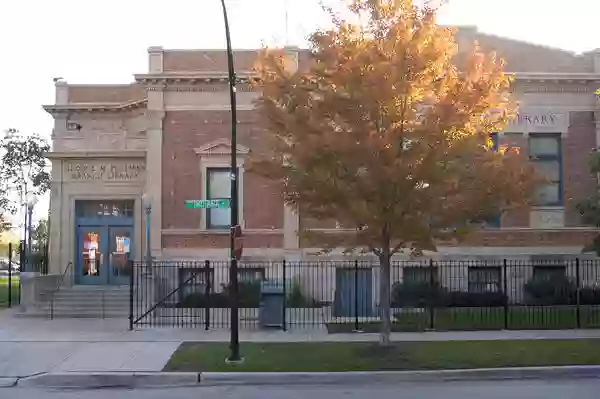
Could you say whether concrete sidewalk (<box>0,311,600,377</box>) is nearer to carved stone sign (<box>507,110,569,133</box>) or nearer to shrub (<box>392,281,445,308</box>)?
shrub (<box>392,281,445,308</box>)

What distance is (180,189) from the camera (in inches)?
977

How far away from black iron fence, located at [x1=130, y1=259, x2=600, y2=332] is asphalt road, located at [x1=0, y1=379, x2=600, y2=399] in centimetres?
578

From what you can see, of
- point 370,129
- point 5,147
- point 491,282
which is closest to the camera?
point 370,129

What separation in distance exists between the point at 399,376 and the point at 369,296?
840 cm

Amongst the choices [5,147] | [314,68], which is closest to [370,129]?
[314,68]

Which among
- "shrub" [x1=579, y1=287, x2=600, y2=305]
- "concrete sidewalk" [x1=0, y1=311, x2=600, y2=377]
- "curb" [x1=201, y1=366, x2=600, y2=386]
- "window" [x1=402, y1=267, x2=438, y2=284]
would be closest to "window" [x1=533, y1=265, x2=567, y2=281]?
"shrub" [x1=579, y1=287, x2=600, y2=305]

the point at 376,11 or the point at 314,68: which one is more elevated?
the point at 376,11

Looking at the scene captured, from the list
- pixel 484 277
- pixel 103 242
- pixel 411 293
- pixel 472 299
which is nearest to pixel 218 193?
pixel 103 242

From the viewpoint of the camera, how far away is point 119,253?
26.7m

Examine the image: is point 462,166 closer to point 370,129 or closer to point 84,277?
point 370,129

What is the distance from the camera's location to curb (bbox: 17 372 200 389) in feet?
39.3

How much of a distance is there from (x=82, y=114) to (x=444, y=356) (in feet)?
66.2

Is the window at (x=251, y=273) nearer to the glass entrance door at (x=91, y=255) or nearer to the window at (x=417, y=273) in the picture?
the window at (x=417, y=273)

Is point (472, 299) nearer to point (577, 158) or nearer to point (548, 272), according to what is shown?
point (548, 272)
